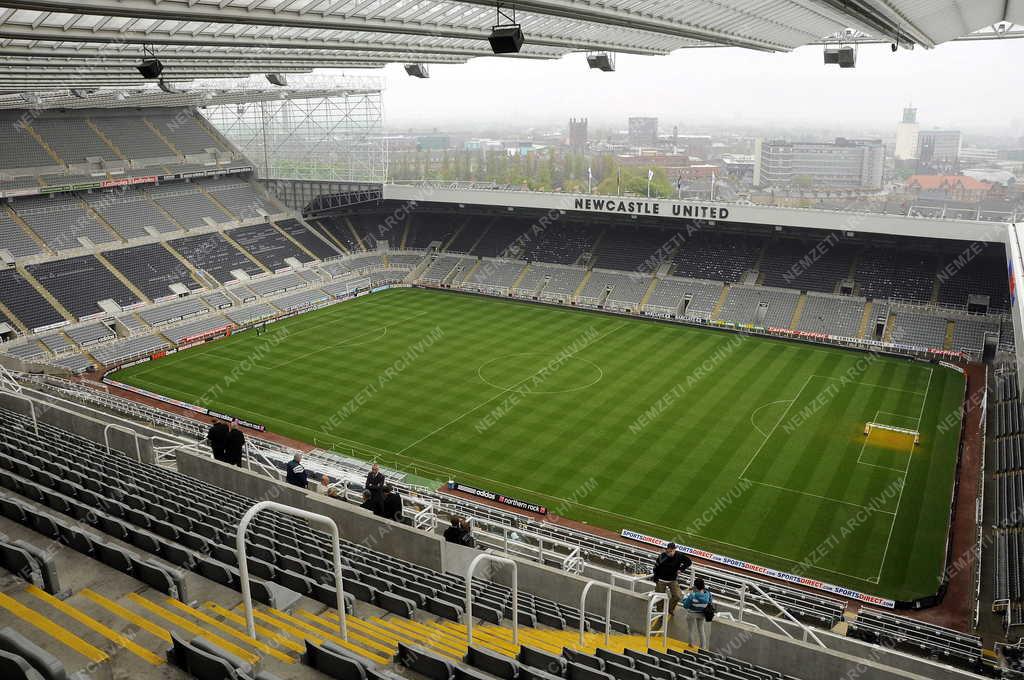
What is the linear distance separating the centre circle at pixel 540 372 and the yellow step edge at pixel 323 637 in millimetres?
27227

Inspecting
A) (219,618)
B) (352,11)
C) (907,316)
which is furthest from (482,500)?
(907,316)

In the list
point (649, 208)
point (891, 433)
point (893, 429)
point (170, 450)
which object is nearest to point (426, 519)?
point (170, 450)

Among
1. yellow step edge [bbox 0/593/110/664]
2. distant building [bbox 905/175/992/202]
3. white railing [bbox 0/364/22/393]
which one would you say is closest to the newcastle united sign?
distant building [bbox 905/175/992/202]

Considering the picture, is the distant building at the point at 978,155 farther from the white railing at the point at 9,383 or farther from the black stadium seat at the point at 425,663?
the black stadium seat at the point at 425,663

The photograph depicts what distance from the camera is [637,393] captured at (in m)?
34.2

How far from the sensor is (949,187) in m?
47.6

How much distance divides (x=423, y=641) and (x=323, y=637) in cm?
122

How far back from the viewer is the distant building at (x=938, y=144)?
192 ft

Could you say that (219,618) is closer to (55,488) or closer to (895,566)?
(55,488)

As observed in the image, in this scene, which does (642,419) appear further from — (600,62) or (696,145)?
(696,145)

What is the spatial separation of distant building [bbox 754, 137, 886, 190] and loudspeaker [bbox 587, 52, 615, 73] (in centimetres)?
2682

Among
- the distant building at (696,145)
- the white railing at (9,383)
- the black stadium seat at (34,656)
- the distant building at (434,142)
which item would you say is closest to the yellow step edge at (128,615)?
the black stadium seat at (34,656)

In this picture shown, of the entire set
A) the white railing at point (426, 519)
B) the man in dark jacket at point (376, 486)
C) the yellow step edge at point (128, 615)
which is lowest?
the white railing at point (426, 519)

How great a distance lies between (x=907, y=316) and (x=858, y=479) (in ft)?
69.8
